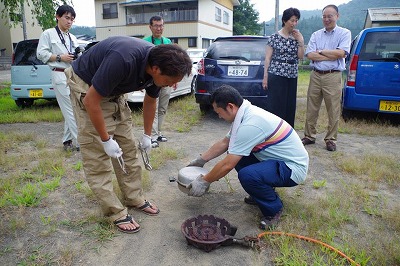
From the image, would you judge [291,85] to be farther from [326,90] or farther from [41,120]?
[41,120]

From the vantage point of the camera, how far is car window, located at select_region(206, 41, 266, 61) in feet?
16.7

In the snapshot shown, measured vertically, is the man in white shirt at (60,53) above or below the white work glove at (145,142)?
above

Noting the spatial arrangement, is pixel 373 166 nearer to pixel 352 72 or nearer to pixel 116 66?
pixel 352 72

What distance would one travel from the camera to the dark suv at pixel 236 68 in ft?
16.4

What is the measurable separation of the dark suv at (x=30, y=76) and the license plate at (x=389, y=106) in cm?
579

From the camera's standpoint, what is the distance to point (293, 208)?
8.61ft

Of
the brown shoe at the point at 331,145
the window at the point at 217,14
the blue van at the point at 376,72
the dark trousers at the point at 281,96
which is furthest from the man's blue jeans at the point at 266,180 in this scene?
the window at the point at 217,14

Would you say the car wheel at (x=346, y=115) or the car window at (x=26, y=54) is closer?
the car wheel at (x=346, y=115)

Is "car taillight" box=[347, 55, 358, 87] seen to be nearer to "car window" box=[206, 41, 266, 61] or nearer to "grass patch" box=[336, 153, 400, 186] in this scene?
"car window" box=[206, 41, 266, 61]

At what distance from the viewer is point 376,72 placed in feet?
15.8

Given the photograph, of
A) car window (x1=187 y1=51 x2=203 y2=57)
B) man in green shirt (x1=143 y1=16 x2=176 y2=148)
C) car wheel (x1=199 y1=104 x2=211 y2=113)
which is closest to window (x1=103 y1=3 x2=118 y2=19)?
car window (x1=187 y1=51 x2=203 y2=57)

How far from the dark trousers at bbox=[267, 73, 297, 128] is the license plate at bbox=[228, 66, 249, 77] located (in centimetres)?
102

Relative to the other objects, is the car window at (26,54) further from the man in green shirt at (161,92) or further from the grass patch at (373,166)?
the grass patch at (373,166)

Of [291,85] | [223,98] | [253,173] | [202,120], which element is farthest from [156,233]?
[202,120]
